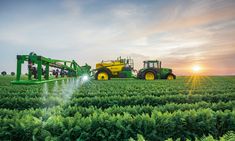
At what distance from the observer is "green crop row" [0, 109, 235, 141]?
6.26m

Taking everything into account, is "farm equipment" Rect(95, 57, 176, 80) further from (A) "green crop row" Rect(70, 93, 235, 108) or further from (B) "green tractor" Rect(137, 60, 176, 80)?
(A) "green crop row" Rect(70, 93, 235, 108)

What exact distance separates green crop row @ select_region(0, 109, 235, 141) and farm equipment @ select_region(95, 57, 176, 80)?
83.0ft

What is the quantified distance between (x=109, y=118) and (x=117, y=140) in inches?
22.0

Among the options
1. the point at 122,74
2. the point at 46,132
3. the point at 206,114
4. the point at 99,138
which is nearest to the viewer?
the point at 46,132

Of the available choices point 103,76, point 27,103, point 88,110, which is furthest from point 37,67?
point 103,76

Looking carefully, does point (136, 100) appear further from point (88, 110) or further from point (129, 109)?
point (88, 110)

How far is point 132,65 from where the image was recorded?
1357 inches

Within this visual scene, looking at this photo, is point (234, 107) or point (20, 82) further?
point (20, 82)

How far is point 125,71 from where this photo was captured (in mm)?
33344

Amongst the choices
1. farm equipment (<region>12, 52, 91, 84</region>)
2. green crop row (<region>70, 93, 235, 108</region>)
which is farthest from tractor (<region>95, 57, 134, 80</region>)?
green crop row (<region>70, 93, 235, 108</region>)

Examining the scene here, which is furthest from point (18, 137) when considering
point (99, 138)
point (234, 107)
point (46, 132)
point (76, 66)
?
point (76, 66)

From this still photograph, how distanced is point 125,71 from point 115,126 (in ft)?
87.6

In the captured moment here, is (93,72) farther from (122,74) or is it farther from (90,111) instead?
(90,111)

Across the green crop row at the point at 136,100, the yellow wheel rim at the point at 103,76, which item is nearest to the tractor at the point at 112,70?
the yellow wheel rim at the point at 103,76
